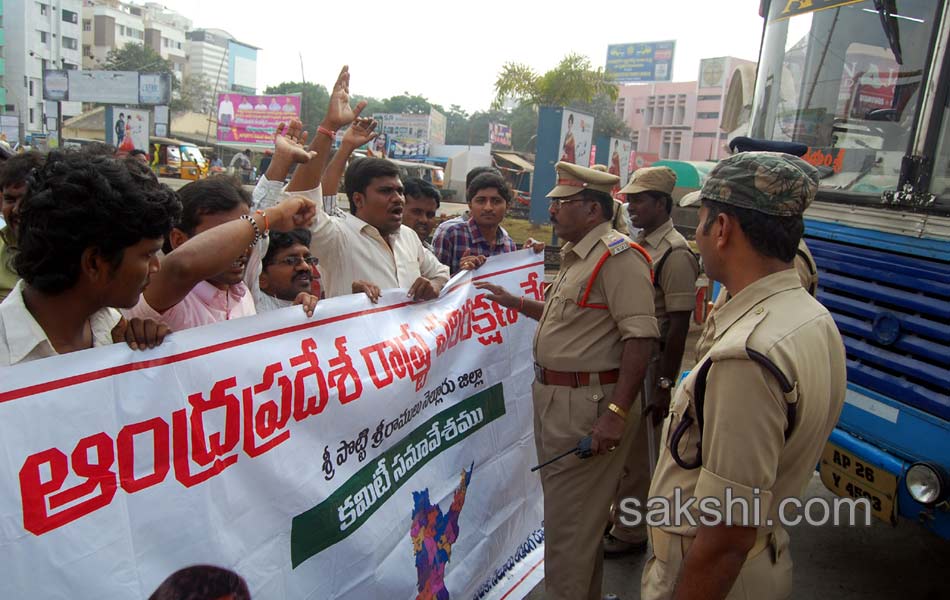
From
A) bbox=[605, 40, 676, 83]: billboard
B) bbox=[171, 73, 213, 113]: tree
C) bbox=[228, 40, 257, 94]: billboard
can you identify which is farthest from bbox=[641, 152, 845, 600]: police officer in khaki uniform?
bbox=[605, 40, 676, 83]: billboard

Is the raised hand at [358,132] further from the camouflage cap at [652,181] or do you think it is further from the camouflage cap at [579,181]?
the camouflage cap at [652,181]

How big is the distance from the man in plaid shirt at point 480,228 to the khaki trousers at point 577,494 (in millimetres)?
1969

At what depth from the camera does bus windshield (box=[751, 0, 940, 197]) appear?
339 centimetres

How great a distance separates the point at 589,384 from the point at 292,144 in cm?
159

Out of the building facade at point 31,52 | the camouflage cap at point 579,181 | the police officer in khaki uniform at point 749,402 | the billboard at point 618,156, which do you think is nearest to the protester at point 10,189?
the camouflage cap at point 579,181

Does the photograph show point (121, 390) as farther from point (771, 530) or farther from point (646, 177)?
point (646, 177)

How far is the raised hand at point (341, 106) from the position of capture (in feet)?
9.41

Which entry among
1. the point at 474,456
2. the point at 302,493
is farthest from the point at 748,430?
the point at 474,456

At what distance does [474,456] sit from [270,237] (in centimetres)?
133

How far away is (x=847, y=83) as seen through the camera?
3844 millimetres

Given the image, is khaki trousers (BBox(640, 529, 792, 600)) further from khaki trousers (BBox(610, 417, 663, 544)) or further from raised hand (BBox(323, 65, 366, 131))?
raised hand (BBox(323, 65, 366, 131))

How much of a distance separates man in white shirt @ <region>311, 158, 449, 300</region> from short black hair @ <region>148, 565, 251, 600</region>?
5.01 feet

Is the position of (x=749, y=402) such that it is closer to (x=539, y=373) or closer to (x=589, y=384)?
(x=589, y=384)

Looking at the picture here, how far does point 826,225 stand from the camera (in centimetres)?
363
